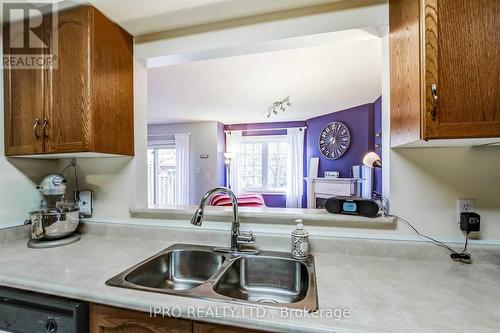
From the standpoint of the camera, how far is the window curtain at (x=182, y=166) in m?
5.44

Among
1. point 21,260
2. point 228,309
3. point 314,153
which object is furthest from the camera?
point 314,153

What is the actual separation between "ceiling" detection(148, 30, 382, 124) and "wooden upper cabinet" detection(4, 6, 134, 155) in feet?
3.93

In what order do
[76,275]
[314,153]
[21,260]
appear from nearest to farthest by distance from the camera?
[76,275] < [21,260] < [314,153]

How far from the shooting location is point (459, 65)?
0.75 meters

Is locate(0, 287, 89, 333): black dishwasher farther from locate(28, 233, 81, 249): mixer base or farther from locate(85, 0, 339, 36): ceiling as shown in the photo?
locate(85, 0, 339, 36): ceiling

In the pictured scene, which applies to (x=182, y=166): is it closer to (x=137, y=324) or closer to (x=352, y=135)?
(x=352, y=135)

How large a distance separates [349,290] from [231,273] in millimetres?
496

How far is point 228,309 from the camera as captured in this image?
69 cm

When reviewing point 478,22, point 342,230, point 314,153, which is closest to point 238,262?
point 342,230

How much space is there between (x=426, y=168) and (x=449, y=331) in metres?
0.73

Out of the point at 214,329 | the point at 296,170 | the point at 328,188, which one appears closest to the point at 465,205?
the point at 214,329

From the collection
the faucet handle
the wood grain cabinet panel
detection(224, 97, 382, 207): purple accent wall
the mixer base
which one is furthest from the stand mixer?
detection(224, 97, 382, 207): purple accent wall

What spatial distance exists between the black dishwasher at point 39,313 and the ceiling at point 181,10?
4.29 feet

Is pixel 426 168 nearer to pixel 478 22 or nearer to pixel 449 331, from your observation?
pixel 478 22
